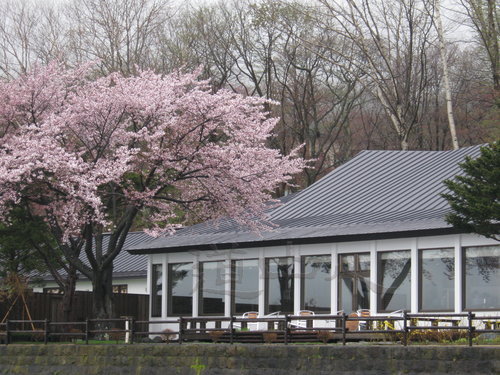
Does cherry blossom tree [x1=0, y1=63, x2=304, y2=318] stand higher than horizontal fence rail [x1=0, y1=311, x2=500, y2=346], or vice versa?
cherry blossom tree [x1=0, y1=63, x2=304, y2=318]

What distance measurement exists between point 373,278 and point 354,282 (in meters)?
0.82

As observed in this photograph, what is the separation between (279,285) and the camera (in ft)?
102

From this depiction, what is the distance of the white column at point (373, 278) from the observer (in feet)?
92.6

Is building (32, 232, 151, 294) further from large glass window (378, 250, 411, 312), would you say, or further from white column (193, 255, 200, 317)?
large glass window (378, 250, 411, 312)

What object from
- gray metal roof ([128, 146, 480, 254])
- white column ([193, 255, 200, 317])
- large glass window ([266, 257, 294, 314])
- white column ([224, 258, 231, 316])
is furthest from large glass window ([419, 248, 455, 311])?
white column ([193, 255, 200, 317])

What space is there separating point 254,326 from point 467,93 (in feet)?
92.5

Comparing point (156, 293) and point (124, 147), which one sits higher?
point (124, 147)

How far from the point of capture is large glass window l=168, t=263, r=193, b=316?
3366 cm

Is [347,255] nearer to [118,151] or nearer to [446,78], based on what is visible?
[118,151]

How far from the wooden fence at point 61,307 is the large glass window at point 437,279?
12.1 m

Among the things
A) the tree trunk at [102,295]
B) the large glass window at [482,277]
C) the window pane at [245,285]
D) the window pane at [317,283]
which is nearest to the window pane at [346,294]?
the window pane at [317,283]

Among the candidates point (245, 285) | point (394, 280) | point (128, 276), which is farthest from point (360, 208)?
point (128, 276)

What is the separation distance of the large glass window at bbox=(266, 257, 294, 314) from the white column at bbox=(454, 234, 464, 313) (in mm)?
5997

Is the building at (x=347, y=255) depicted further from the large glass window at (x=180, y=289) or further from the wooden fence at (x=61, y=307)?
the wooden fence at (x=61, y=307)
